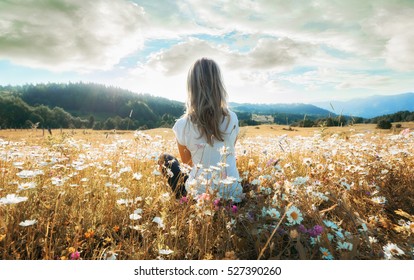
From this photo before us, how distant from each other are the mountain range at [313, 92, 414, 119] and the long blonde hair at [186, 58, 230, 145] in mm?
1320

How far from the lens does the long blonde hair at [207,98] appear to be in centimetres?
282

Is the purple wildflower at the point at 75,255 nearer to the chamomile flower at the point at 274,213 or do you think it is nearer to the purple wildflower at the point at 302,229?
the chamomile flower at the point at 274,213

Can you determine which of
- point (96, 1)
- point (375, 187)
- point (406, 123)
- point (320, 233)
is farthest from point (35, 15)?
point (406, 123)

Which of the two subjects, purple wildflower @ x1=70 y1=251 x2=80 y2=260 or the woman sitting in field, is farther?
the woman sitting in field

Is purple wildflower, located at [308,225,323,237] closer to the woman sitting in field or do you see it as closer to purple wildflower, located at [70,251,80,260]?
the woman sitting in field

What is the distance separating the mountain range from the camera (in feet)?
11.1

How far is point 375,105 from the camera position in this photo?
4.32m

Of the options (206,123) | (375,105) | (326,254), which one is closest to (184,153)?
(206,123)

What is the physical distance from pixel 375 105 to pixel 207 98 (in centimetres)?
304

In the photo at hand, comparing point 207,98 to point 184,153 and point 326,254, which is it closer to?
point 184,153

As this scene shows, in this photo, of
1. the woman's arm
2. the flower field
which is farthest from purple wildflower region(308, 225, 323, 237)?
the woman's arm

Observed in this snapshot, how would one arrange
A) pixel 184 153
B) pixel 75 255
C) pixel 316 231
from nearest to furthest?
pixel 75 255 → pixel 316 231 → pixel 184 153

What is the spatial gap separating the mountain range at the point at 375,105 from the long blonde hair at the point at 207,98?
1.32 meters

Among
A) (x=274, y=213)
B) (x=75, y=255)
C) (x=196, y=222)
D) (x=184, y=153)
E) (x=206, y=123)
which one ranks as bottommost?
(x=75, y=255)
